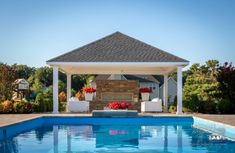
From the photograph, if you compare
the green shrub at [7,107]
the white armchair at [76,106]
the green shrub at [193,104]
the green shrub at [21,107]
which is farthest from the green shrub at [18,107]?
the green shrub at [193,104]

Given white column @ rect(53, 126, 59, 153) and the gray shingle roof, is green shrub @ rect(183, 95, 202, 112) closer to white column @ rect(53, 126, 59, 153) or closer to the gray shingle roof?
the gray shingle roof

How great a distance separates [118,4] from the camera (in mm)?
21031

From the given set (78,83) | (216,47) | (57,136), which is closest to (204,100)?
(216,47)

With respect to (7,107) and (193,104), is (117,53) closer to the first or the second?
(193,104)

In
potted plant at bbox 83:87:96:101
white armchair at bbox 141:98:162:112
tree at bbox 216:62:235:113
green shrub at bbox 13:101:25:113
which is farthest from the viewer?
potted plant at bbox 83:87:96:101

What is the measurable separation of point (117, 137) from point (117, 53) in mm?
9292

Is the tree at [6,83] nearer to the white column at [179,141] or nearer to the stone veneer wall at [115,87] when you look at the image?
the stone veneer wall at [115,87]

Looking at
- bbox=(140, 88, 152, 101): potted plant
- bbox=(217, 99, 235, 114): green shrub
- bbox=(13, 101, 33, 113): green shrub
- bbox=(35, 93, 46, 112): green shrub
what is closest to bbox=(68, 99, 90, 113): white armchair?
bbox=(35, 93, 46, 112): green shrub

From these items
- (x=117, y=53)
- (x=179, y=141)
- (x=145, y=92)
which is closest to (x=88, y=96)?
(x=145, y=92)

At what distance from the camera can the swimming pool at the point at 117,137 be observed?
10.8 meters

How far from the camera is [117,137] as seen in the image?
532 inches

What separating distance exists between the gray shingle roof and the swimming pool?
13.4 ft

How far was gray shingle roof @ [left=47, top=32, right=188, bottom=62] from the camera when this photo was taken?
2112 cm

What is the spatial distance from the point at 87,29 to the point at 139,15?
325 cm
